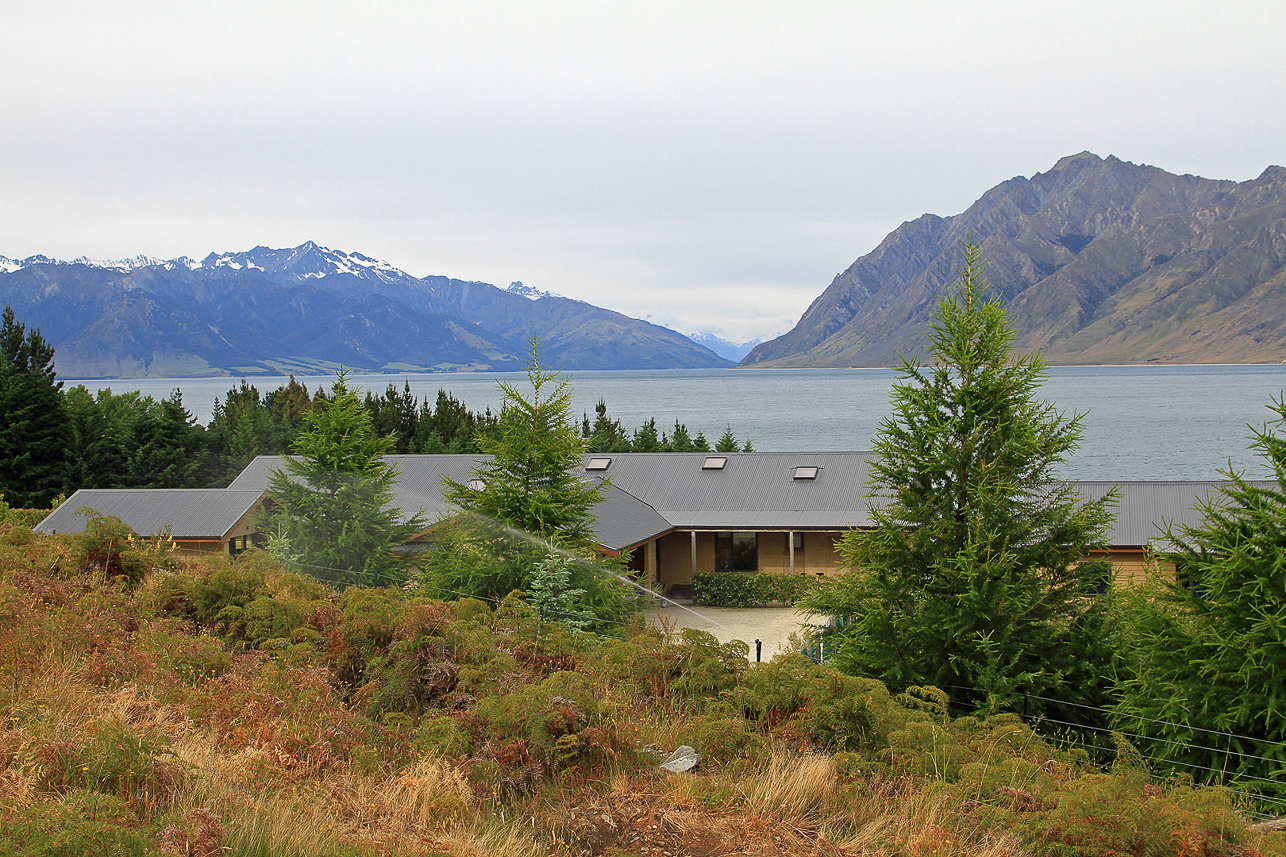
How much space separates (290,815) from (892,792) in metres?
4.00

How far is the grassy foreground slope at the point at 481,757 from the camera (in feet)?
17.2

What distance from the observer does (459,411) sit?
6034 centimetres

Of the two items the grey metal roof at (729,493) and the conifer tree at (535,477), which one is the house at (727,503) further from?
the conifer tree at (535,477)

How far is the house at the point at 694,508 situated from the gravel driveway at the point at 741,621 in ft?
4.62

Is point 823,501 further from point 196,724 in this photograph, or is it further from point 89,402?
point 89,402

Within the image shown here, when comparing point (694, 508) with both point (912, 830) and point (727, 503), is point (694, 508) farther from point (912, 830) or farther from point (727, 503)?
point (912, 830)

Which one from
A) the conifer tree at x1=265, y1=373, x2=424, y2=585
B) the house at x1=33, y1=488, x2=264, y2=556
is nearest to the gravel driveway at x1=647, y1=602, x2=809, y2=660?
the conifer tree at x1=265, y1=373, x2=424, y2=585

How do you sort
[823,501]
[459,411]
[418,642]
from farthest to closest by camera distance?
[459,411] → [823,501] → [418,642]

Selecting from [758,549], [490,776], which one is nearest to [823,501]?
[758,549]

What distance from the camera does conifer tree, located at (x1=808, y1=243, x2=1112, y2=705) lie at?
1181 centimetres

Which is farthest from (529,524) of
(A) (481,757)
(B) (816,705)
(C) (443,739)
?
(A) (481,757)

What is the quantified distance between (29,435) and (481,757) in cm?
4138

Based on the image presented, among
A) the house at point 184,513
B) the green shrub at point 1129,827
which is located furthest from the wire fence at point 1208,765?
the house at point 184,513

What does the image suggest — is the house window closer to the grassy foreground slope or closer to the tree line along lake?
the tree line along lake
